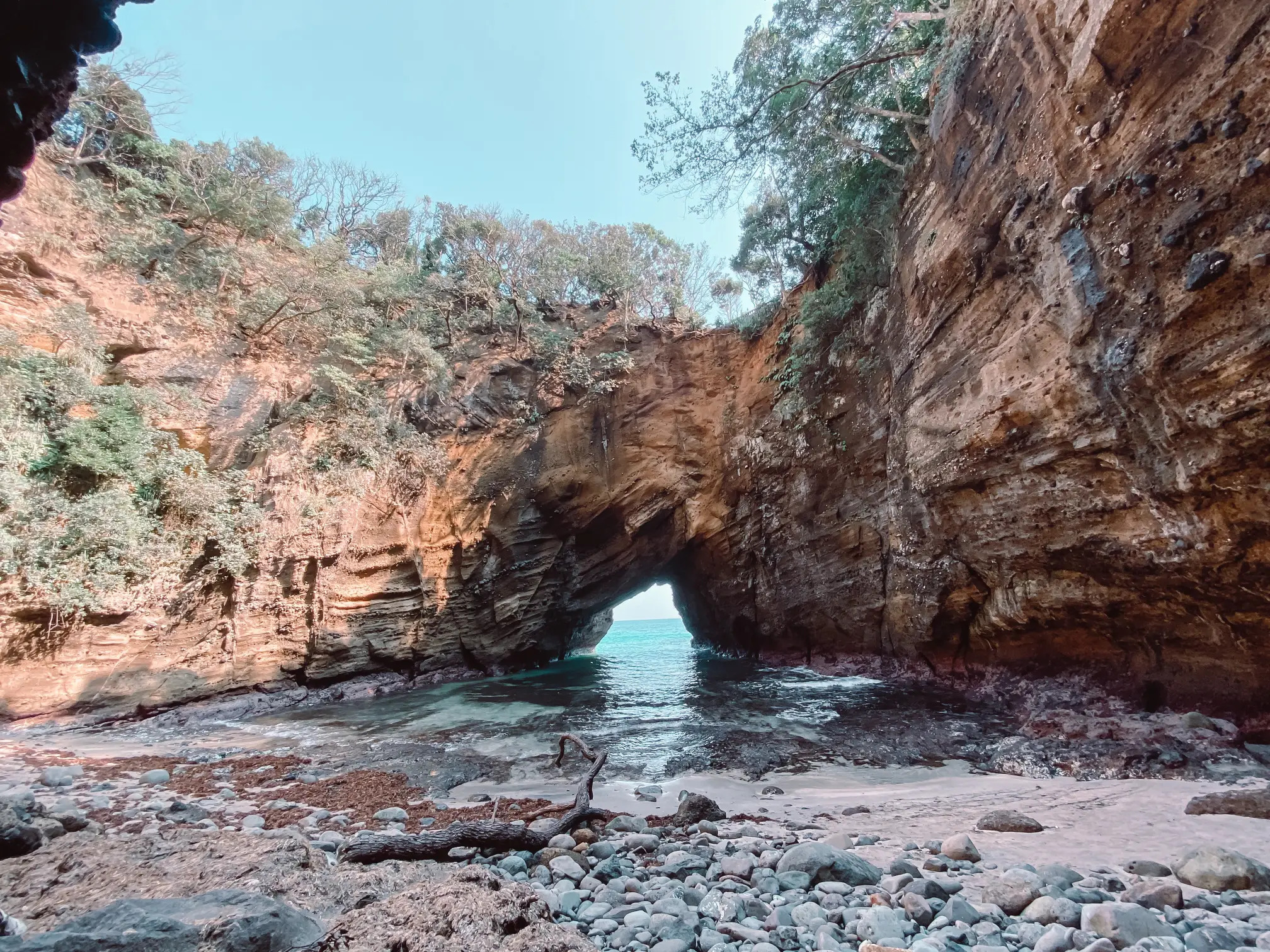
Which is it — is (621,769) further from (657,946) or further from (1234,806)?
(1234,806)

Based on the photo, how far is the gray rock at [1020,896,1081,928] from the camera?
1.99 meters

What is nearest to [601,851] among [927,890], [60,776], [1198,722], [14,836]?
[927,890]

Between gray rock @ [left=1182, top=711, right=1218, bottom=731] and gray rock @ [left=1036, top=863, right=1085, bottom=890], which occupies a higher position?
gray rock @ [left=1036, top=863, right=1085, bottom=890]

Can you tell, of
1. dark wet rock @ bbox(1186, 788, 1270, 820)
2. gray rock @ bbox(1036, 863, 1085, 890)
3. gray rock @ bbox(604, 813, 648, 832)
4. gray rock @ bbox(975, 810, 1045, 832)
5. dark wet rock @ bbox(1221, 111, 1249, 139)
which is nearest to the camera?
gray rock @ bbox(1036, 863, 1085, 890)

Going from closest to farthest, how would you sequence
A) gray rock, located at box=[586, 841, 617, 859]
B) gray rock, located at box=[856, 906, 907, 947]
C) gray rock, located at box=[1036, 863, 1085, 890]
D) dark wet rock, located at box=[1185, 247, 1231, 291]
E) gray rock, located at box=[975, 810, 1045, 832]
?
gray rock, located at box=[856, 906, 907, 947] < gray rock, located at box=[1036, 863, 1085, 890] < gray rock, located at box=[586, 841, 617, 859] < gray rock, located at box=[975, 810, 1045, 832] < dark wet rock, located at box=[1185, 247, 1231, 291]

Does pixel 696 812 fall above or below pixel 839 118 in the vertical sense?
below

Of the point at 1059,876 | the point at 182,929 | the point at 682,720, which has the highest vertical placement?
the point at 182,929

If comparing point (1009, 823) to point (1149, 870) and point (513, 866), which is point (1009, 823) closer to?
point (1149, 870)

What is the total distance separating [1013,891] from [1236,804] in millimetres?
2209

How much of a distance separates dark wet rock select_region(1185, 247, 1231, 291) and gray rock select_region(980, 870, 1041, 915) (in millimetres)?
4652

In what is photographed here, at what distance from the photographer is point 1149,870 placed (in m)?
2.40

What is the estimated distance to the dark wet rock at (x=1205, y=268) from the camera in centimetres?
391

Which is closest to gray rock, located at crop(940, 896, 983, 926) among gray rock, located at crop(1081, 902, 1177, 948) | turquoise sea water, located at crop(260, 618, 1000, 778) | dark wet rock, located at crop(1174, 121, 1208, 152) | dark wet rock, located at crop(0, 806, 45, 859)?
gray rock, located at crop(1081, 902, 1177, 948)

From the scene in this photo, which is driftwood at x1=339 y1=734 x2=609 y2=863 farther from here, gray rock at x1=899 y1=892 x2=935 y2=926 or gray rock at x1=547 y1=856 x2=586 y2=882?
gray rock at x1=899 y1=892 x2=935 y2=926
